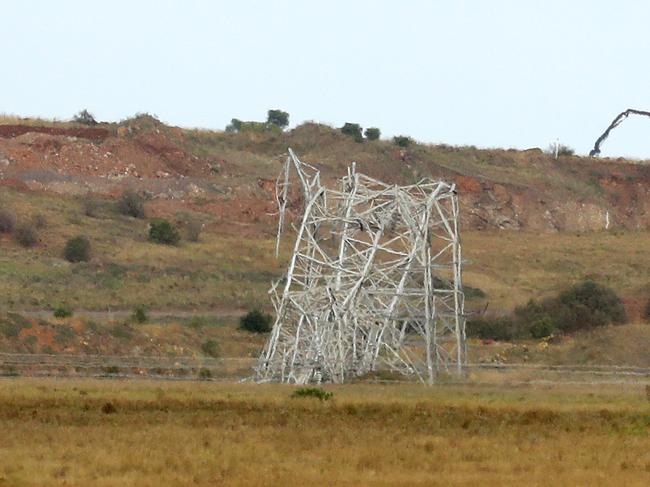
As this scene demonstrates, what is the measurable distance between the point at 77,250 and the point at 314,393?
154 feet

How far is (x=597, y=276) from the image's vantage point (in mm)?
92750

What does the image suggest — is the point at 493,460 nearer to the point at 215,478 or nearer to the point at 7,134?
the point at 215,478

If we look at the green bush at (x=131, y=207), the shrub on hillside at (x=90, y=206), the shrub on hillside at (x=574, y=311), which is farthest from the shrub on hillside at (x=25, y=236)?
the shrub on hillside at (x=574, y=311)

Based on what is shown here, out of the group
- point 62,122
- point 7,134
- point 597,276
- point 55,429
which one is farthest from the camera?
point 62,122

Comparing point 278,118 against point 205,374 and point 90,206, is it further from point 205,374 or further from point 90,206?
point 205,374

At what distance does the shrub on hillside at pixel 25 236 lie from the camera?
88.7 meters

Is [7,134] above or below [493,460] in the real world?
above

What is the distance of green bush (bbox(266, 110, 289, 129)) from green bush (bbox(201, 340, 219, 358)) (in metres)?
82.2

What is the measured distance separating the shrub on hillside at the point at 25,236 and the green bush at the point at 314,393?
49.4 meters

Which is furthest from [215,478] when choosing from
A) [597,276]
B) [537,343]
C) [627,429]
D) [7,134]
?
[7,134]

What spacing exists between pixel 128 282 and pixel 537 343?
71.6 ft

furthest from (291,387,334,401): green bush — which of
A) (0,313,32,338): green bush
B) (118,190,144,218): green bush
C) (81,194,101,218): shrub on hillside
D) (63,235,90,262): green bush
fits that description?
(118,190,144,218): green bush

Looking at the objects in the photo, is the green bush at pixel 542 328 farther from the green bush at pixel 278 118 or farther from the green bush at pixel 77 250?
the green bush at pixel 278 118

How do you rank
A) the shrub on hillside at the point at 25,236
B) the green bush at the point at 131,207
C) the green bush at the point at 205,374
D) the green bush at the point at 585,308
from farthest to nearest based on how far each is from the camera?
1. the green bush at the point at 131,207
2. the shrub on hillside at the point at 25,236
3. the green bush at the point at 585,308
4. the green bush at the point at 205,374
